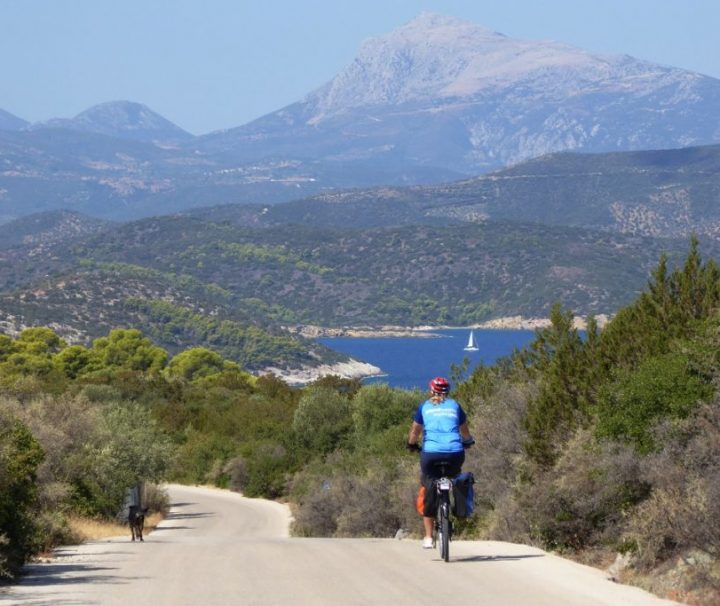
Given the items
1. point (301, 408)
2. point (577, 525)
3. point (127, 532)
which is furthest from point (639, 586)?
point (301, 408)

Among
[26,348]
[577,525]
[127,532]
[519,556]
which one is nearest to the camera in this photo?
[519,556]

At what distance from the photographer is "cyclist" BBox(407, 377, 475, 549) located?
1401 cm

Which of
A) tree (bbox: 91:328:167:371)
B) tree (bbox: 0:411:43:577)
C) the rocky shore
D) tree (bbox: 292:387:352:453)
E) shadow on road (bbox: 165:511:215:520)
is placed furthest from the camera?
the rocky shore

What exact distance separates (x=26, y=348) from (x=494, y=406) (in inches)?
3442

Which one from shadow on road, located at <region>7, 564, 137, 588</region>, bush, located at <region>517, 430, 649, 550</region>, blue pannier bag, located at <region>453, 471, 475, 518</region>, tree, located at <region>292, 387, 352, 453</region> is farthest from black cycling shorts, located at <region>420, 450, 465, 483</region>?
tree, located at <region>292, 387, 352, 453</region>

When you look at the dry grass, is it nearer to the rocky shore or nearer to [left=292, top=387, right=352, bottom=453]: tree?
[left=292, top=387, right=352, bottom=453]: tree

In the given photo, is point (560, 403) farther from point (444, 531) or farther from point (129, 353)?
point (129, 353)

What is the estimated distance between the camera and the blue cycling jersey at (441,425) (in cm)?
1402

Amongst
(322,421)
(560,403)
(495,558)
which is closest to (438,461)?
(495,558)

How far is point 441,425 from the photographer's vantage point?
14078 millimetres

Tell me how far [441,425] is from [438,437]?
4.9 inches

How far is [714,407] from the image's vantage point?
49.4ft

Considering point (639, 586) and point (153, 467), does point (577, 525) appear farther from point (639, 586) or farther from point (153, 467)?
point (153, 467)

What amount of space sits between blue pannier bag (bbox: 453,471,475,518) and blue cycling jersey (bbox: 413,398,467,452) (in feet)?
1.02
